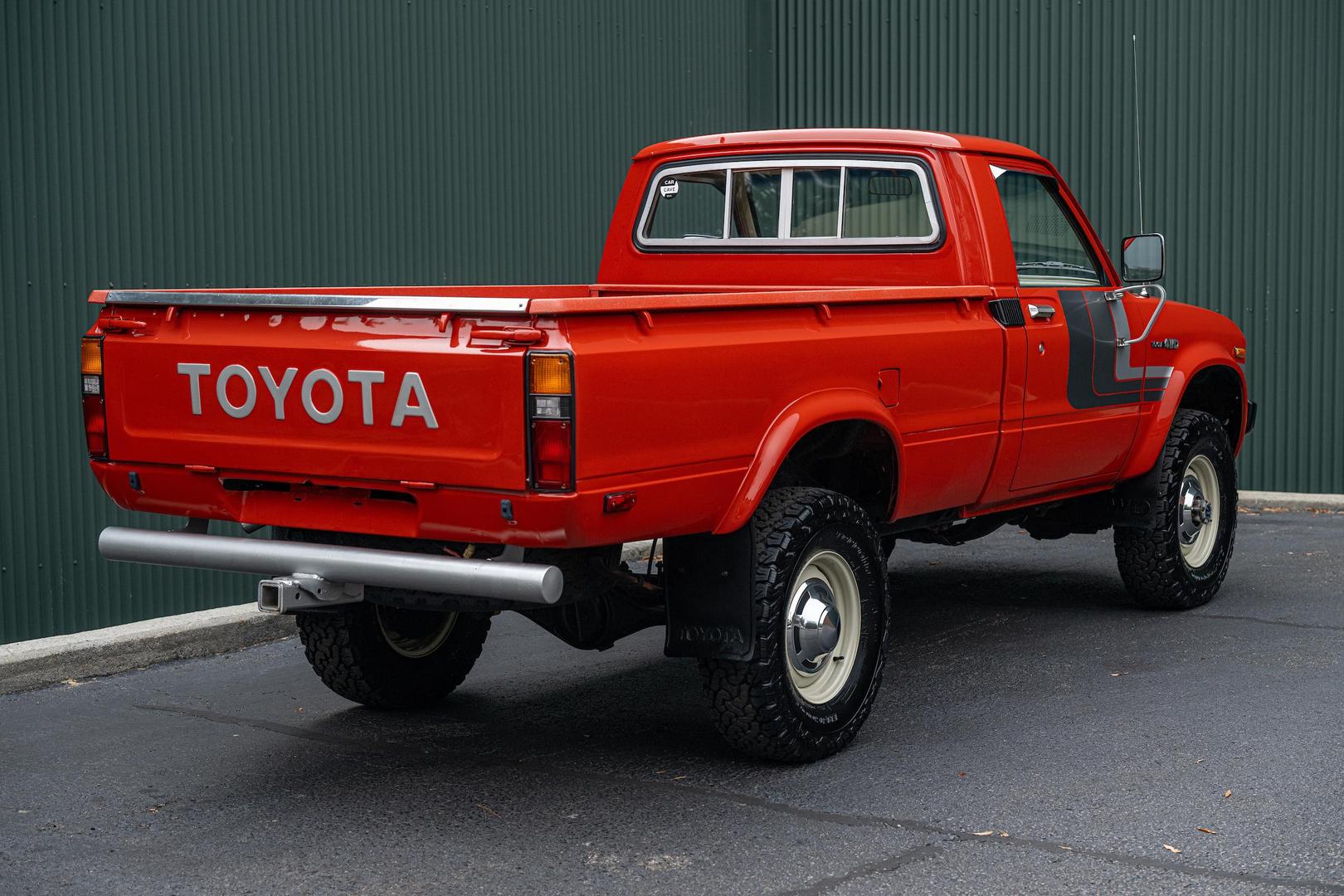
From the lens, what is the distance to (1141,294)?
722cm

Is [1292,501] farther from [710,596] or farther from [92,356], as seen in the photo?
[92,356]

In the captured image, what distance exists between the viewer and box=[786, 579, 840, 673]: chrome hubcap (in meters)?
5.16

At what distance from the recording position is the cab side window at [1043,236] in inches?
255

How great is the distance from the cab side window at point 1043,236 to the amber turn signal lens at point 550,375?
2.76 meters

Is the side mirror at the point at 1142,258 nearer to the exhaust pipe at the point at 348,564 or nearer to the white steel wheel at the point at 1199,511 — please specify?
the white steel wheel at the point at 1199,511

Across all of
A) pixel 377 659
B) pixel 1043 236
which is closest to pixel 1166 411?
pixel 1043 236

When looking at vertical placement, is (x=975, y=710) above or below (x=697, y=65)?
below

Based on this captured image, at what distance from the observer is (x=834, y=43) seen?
1240 centimetres

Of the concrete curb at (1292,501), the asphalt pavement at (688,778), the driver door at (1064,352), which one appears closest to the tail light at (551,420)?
the asphalt pavement at (688,778)

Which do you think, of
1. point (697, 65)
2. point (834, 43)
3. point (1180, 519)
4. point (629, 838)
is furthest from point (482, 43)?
point (629, 838)

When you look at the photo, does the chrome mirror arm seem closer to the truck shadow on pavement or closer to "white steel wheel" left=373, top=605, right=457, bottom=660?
the truck shadow on pavement

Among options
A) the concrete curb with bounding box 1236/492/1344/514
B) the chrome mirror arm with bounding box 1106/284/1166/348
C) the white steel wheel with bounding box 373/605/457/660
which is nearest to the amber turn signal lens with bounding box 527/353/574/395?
the white steel wheel with bounding box 373/605/457/660

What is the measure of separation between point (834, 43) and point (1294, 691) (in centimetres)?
772

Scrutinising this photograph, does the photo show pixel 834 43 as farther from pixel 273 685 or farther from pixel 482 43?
pixel 273 685
